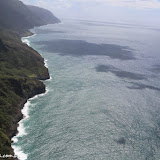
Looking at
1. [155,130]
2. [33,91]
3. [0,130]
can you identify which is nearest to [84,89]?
[33,91]

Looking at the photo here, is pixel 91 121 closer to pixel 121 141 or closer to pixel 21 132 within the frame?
pixel 121 141

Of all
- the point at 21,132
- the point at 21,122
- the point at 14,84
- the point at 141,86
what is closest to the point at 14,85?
the point at 14,84

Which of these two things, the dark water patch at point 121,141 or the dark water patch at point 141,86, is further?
the dark water patch at point 141,86

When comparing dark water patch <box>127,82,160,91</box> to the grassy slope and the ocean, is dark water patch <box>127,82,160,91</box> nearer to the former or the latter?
the ocean

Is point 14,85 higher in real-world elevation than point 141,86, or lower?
higher

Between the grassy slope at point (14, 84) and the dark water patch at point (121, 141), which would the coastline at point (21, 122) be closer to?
the grassy slope at point (14, 84)

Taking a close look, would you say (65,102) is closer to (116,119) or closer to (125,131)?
(116,119)

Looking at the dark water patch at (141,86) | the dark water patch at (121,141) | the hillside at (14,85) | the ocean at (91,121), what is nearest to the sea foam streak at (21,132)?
the ocean at (91,121)

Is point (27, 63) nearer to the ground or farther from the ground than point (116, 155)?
farther from the ground
